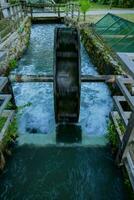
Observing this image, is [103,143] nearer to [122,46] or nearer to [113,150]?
[113,150]

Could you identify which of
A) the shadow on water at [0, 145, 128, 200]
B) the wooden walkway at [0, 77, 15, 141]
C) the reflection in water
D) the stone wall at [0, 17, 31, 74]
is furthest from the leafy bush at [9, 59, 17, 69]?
the shadow on water at [0, 145, 128, 200]

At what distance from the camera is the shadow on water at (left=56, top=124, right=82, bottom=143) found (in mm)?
5645

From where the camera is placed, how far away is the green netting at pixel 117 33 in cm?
831

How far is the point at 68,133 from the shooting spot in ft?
19.3

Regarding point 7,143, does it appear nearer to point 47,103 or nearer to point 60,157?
point 60,157

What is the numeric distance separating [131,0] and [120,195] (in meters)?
19.9

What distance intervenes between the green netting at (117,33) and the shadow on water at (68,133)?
3767 millimetres

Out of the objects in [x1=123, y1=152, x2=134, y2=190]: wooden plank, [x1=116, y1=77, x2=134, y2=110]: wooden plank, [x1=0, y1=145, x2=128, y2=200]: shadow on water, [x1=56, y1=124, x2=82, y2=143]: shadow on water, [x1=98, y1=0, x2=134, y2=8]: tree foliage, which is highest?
[x1=116, y1=77, x2=134, y2=110]: wooden plank

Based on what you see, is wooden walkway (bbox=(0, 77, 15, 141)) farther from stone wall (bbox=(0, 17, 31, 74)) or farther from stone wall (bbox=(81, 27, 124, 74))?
stone wall (bbox=(81, 27, 124, 74))

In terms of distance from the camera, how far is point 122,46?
8438 millimetres

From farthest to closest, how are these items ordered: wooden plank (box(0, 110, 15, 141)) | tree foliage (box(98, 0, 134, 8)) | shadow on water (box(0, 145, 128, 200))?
tree foliage (box(98, 0, 134, 8)), wooden plank (box(0, 110, 15, 141)), shadow on water (box(0, 145, 128, 200))

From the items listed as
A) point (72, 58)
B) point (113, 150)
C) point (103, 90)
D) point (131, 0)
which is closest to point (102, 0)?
point (131, 0)

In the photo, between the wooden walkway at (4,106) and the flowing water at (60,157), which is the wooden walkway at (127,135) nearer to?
the flowing water at (60,157)

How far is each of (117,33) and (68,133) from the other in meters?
5.49
